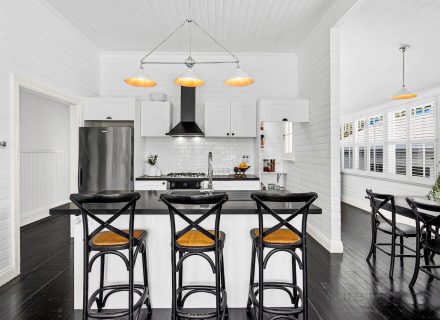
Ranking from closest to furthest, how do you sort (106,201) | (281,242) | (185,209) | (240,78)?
(106,201)
(281,242)
(185,209)
(240,78)

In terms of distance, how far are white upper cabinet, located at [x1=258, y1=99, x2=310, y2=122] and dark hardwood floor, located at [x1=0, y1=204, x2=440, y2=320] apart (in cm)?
221

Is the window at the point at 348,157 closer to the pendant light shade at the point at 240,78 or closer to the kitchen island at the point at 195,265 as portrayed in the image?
the pendant light shade at the point at 240,78

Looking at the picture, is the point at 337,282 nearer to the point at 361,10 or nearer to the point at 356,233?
the point at 356,233

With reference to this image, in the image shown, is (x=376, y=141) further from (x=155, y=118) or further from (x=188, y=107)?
(x=155, y=118)

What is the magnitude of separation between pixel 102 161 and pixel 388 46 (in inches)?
199

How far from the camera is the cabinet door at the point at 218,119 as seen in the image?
16.4 ft

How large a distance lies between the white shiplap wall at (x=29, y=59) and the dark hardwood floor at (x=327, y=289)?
0.42 meters

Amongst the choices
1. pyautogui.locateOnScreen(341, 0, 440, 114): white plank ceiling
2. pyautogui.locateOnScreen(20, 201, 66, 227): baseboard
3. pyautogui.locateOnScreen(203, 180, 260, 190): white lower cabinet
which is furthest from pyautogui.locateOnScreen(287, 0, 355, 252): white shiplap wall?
pyautogui.locateOnScreen(20, 201, 66, 227): baseboard

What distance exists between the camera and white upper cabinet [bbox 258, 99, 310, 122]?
4680 mm

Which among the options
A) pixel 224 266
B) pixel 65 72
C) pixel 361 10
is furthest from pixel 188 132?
pixel 361 10

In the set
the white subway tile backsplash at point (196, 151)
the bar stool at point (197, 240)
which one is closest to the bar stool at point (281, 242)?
the bar stool at point (197, 240)

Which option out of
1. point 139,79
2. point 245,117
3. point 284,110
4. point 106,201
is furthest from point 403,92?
point 106,201

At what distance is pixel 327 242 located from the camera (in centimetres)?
396

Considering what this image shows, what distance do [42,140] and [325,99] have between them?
5.92 metres
